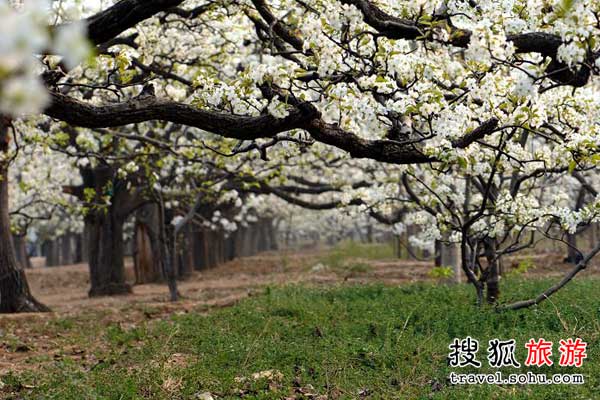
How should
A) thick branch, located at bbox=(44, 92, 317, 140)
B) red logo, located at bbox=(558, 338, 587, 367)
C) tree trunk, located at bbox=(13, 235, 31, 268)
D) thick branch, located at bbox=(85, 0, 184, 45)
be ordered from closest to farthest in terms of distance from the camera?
thick branch, located at bbox=(85, 0, 184, 45) < thick branch, located at bbox=(44, 92, 317, 140) < red logo, located at bbox=(558, 338, 587, 367) < tree trunk, located at bbox=(13, 235, 31, 268)

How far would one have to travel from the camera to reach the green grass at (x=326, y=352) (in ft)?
18.7

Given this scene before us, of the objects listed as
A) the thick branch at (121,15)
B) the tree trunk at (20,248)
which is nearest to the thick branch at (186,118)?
the thick branch at (121,15)

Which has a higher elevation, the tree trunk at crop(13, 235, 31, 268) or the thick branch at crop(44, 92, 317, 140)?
the thick branch at crop(44, 92, 317, 140)

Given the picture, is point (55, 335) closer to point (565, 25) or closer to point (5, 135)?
point (5, 135)

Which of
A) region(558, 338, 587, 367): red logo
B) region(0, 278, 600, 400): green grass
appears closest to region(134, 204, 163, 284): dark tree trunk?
region(0, 278, 600, 400): green grass

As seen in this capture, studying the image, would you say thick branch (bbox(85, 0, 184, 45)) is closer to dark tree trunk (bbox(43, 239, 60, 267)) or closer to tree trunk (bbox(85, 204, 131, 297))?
tree trunk (bbox(85, 204, 131, 297))

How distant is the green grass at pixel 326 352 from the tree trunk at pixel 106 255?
9577 millimetres

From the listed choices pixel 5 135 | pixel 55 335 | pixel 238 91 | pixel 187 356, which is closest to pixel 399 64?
pixel 238 91

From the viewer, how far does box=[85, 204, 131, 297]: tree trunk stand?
19.9 meters

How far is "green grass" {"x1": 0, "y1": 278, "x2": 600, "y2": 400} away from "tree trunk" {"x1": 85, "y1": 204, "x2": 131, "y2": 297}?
9.58 metres

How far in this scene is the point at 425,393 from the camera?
5434mm

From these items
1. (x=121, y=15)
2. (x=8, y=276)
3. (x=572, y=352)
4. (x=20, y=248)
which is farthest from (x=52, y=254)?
(x=572, y=352)

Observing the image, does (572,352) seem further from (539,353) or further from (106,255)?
(106,255)

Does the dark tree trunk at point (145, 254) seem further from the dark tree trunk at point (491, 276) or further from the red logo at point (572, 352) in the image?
the red logo at point (572, 352)
